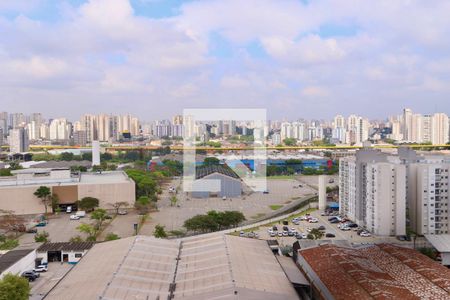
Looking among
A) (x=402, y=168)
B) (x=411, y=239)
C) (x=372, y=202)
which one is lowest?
(x=411, y=239)

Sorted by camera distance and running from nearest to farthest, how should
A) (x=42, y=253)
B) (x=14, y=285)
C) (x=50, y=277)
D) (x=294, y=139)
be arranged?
(x=14, y=285)
(x=50, y=277)
(x=42, y=253)
(x=294, y=139)

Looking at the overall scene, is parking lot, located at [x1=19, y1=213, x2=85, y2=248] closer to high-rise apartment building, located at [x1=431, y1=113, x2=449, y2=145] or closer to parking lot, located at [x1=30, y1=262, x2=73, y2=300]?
parking lot, located at [x1=30, y1=262, x2=73, y2=300]

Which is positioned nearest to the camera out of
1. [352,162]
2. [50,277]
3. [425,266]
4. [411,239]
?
[425,266]

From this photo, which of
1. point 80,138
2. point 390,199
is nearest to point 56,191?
point 390,199

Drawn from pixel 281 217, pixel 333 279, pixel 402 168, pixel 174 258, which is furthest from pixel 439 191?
pixel 174 258

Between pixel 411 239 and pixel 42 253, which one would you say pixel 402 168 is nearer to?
pixel 411 239

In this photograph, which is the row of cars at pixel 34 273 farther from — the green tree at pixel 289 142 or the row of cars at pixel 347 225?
the green tree at pixel 289 142
